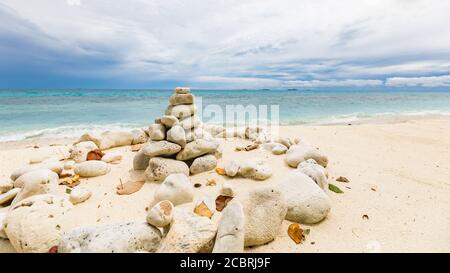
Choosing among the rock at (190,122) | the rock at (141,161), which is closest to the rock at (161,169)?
the rock at (141,161)

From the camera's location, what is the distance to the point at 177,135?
14.4ft

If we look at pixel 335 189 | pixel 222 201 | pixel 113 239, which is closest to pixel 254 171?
pixel 222 201

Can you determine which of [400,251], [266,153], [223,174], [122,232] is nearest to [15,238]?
[122,232]

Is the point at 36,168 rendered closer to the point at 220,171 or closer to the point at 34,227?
the point at 34,227

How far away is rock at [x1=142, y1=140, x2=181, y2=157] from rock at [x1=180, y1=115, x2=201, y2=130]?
0.50 meters

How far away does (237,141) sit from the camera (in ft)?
23.9

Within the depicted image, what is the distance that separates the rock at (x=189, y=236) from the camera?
2.31 m

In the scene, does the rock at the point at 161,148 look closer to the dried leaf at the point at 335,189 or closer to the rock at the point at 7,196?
the rock at the point at 7,196

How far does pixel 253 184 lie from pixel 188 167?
1.38m

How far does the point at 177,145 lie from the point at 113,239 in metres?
2.33

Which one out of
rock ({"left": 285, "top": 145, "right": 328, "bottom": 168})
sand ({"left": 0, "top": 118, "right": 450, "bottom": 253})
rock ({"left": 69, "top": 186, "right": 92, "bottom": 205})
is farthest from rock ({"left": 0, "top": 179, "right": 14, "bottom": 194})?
rock ({"left": 285, "top": 145, "right": 328, "bottom": 168})

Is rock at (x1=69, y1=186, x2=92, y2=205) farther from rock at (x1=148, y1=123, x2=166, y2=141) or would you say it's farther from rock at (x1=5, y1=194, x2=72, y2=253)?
rock at (x1=148, y1=123, x2=166, y2=141)

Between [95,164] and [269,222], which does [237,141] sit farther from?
[269,222]

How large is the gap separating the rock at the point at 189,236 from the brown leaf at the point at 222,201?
35.5 inches
